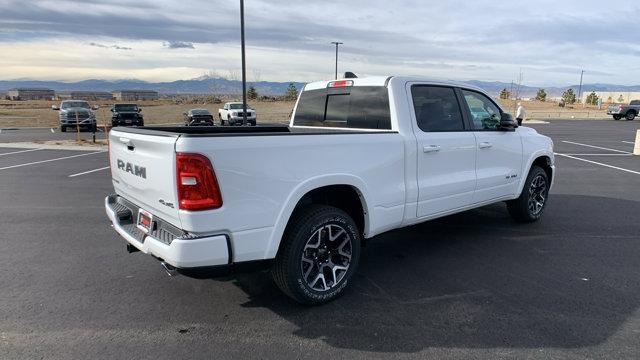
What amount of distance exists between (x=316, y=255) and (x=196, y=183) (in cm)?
126

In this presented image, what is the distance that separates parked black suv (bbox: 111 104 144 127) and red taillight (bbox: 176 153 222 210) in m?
26.1

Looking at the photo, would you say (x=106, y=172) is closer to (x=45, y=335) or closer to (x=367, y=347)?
(x=45, y=335)

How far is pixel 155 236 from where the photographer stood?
3.37m

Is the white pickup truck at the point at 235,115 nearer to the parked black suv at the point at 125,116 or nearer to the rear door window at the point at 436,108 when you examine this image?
the parked black suv at the point at 125,116

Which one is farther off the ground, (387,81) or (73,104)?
(387,81)

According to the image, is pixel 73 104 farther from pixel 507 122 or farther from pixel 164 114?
pixel 507 122

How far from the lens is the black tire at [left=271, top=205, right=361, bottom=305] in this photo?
11.5 ft

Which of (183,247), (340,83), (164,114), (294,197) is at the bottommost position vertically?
(164,114)

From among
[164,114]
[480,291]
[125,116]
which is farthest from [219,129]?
[164,114]

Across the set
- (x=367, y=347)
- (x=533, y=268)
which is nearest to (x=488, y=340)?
(x=367, y=347)

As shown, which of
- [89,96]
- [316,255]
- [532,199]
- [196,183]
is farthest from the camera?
[89,96]

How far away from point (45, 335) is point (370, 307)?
243cm

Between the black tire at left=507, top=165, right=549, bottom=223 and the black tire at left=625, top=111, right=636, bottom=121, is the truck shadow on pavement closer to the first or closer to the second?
the black tire at left=507, top=165, right=549, bottom=223

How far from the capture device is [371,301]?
388 centimetres
